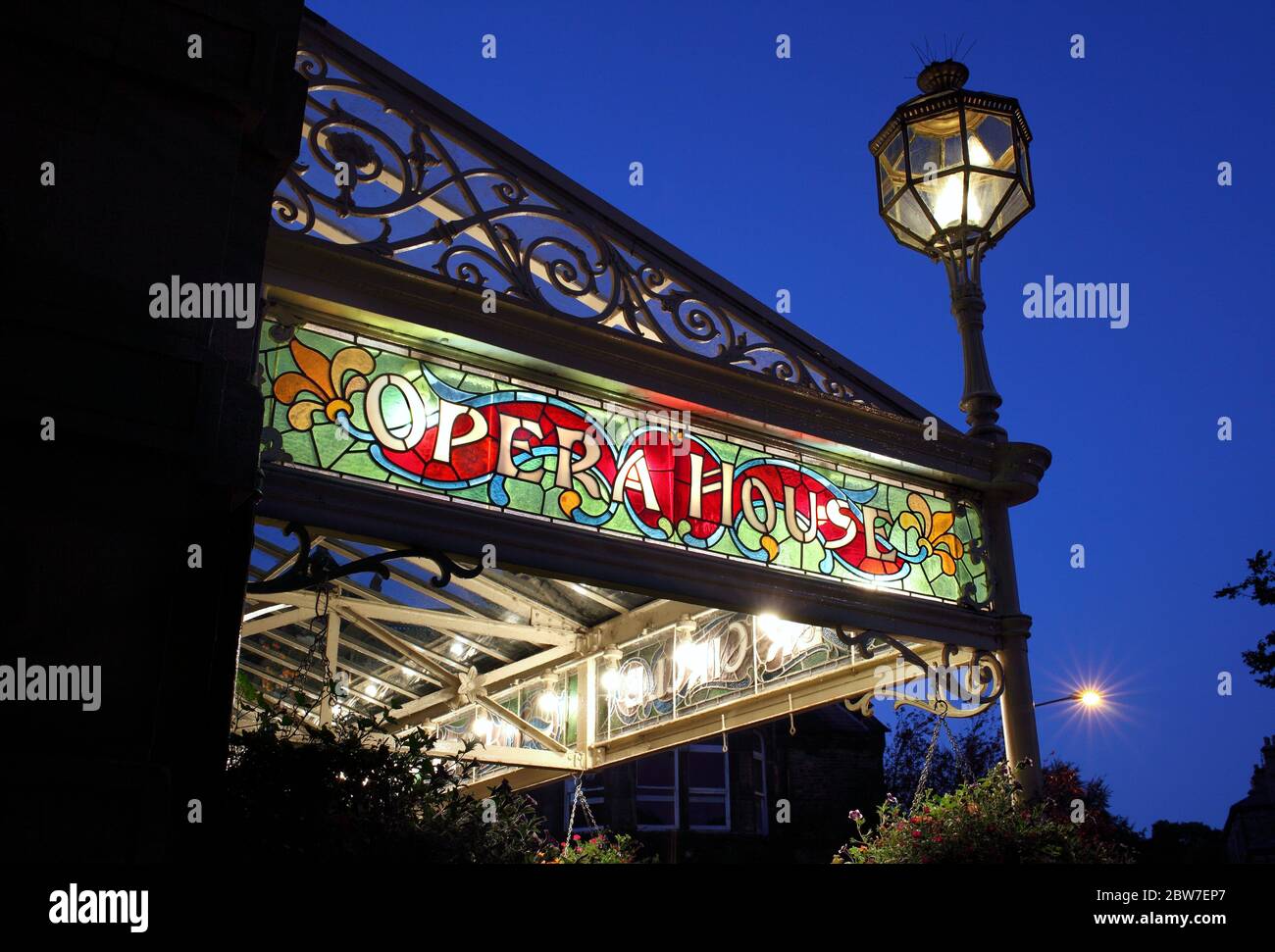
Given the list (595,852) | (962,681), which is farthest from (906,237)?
(595,852)

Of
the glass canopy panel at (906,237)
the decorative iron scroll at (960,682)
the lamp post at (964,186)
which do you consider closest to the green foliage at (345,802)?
the decorative iron scroll at (960,682)

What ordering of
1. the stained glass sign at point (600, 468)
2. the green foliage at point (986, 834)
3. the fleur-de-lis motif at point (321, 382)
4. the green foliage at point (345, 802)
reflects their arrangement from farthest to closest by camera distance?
1. the green foliage at point (986, 834)
2. the stained glass sign at point (600, 468)
3. the fleur-de-lis motif at point (321, 382)
4. the green foliage at point (345, 802)

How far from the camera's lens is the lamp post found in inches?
300

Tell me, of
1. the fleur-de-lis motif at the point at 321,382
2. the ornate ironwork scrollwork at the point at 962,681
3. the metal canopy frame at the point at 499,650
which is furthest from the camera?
the metal canopy frame at the point at 499,650

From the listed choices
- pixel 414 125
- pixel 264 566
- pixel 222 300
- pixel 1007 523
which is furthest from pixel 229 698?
pixel 264 566

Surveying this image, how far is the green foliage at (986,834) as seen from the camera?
5.78 metres

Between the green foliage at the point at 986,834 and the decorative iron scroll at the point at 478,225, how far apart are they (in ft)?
7.64

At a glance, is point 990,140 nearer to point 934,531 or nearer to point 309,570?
point 934,531

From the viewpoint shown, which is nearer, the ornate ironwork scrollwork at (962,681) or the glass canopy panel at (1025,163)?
the ornate ironwork scrollwork at (962,681)

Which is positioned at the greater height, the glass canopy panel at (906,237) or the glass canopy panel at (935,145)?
the glass canopy panel at (935,145)

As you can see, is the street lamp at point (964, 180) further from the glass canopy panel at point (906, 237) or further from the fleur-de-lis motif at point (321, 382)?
the fleur-de-lis motif at point (321, 382)

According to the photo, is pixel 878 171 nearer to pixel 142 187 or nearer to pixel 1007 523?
pixel 1007 523

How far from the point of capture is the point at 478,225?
5.90 metres

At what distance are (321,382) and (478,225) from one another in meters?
1.33
